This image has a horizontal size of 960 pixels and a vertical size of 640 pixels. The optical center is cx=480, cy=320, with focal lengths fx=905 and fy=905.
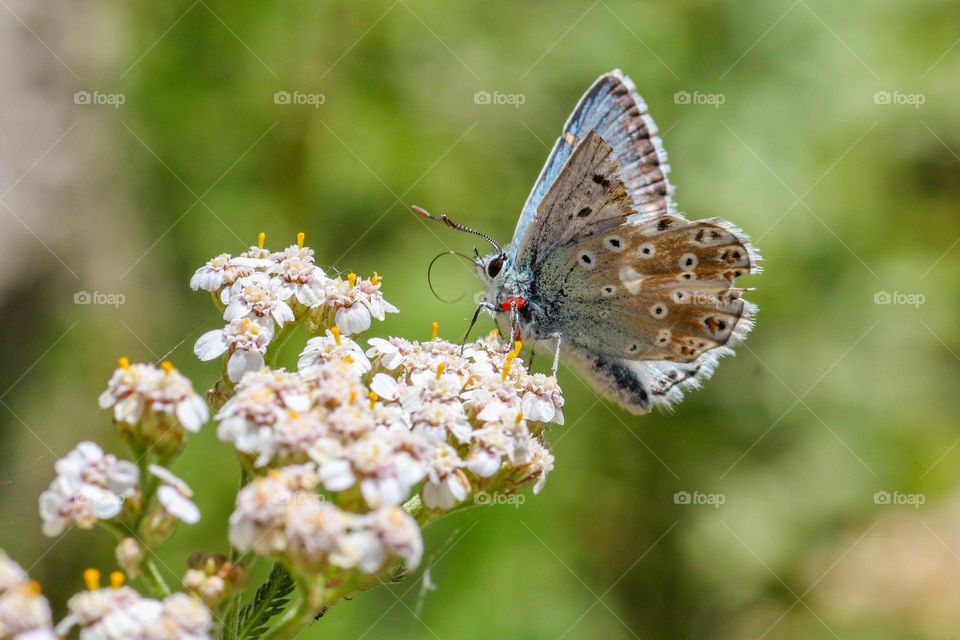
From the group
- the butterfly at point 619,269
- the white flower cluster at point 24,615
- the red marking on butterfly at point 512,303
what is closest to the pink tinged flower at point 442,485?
the white flower cluster at point 24,615

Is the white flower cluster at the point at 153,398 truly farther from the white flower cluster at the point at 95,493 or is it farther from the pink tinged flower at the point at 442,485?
the pink tinged flower at the point at 442,485

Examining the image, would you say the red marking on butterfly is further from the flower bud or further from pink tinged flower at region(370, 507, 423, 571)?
the flower bud

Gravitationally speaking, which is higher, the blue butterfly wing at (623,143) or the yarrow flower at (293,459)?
the blue butterfly wing at (623,143)

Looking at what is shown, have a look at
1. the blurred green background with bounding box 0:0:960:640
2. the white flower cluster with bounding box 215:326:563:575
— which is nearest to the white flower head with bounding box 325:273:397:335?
the white flower cluster with bounding box 215:326:563:575

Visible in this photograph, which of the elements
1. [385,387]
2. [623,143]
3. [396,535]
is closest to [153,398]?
[385,387]

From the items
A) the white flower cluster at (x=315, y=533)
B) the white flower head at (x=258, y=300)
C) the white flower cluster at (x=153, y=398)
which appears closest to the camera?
the white flower cluster at (x=315, y=533)

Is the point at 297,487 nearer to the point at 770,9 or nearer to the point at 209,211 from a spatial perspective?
the point at 209,211

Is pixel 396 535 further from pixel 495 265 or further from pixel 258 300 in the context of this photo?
pixel 495 265
